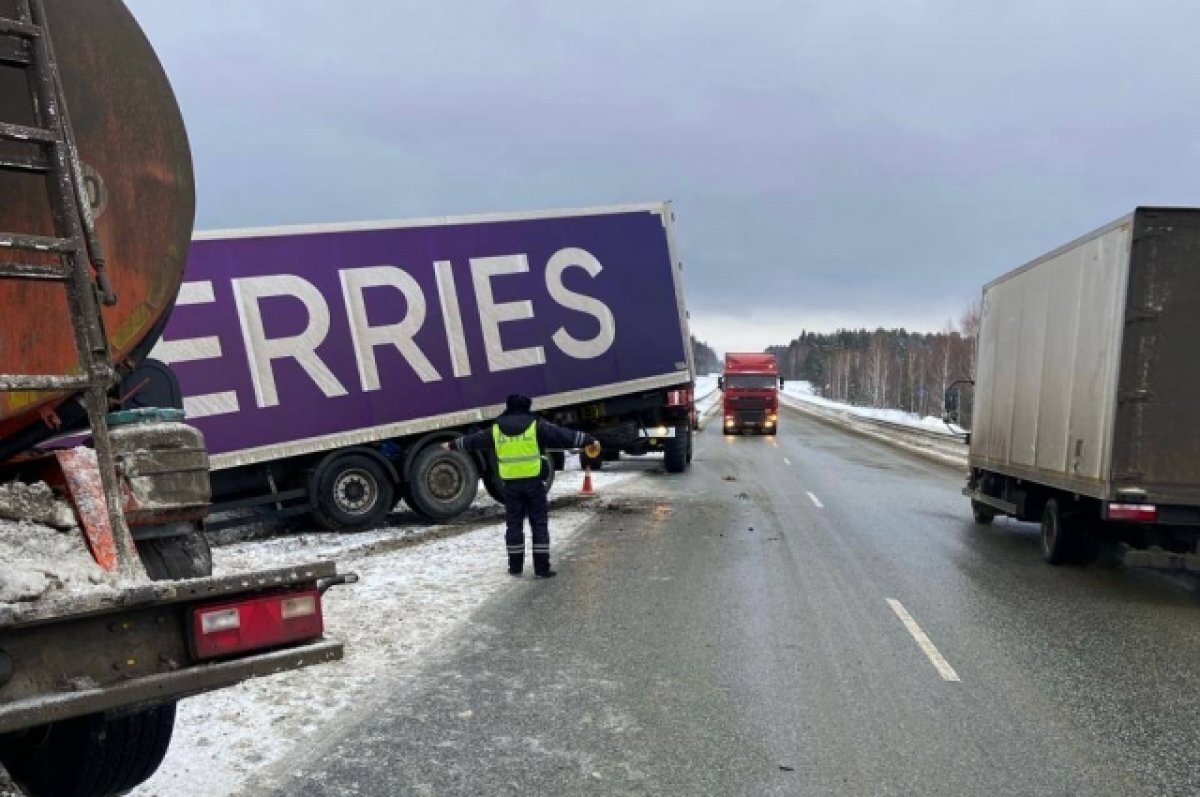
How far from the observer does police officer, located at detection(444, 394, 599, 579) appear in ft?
25.9

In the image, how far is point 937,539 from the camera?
32.8 feet

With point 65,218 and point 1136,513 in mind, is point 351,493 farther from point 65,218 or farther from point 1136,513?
point 65,218

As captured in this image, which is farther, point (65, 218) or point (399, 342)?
point (399, 342)

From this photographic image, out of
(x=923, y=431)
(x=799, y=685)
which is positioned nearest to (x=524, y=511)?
(x=799, y=685)

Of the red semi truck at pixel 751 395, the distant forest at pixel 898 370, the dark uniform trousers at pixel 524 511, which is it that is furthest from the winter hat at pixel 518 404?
the distant forest at pixel 898 370

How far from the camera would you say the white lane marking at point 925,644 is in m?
5.16

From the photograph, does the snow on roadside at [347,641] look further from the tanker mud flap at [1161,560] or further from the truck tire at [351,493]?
the tanker mud flap at [1161,560]

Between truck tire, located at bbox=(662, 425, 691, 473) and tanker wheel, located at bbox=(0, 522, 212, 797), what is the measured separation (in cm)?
1383

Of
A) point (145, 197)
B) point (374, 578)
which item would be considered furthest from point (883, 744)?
point (374, 578)

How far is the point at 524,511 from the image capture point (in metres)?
8.10

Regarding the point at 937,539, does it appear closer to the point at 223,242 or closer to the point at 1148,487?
the point at 1148,487

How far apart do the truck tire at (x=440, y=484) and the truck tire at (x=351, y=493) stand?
1.26ft

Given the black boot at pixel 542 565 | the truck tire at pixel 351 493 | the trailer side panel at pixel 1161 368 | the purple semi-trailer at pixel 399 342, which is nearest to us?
the trailer side panel at pixel 1161 368

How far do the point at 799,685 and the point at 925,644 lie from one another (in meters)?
1.34
